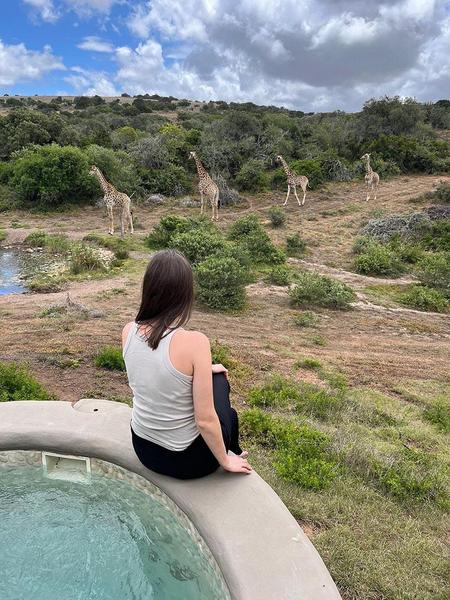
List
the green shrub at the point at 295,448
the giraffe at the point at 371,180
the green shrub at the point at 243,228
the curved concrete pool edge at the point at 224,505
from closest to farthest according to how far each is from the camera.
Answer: the curved concrete pool edge at the point at 224,505, the green shrub at the point at 295,448, the green shrub at the point at 243,228, the giraffe at the point at 371,180

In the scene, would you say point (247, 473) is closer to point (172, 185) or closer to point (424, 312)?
point (424, 312)

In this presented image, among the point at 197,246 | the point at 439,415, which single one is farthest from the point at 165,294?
the point at 197,246

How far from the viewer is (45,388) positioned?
4535 mm

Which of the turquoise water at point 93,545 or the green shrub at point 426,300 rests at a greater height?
the turquoise water at point 93,545

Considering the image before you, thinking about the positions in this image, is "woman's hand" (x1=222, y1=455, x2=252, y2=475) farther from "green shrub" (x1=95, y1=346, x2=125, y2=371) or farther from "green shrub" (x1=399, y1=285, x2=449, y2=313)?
"green shrub" (x1=399, y1=285, x2=449, y2=313)

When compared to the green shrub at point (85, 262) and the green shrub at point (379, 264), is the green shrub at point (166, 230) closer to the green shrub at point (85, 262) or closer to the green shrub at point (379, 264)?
the green shrub at point (85, 262)

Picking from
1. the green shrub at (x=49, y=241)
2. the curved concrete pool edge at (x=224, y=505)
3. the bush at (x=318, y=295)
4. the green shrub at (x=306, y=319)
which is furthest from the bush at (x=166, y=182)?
the curved concrete pool edge at (x=224, y=505)

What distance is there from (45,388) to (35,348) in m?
1.30

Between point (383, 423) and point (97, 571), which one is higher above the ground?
point (97, 571)

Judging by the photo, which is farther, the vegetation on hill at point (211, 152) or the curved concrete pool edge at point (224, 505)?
the vegetation on hill at point (211, 152)

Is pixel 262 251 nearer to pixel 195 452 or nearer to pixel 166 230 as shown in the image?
pixel 166 230

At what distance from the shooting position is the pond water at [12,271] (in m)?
9.35

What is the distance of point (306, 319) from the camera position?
778 cm

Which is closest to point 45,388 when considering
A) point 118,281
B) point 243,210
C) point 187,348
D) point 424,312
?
point 187,348
